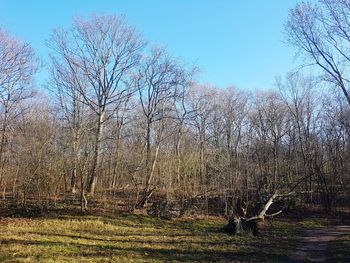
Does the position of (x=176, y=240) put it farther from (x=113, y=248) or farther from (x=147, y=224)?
(x=147, y=224)

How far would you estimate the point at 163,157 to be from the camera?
1139 inches

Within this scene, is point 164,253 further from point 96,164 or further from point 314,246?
point 96,164

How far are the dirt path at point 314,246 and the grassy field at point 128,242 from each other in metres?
0.45

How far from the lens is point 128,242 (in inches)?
591

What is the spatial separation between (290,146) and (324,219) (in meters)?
17.6

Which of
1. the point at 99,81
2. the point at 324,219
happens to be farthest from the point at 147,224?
the point at 324,219

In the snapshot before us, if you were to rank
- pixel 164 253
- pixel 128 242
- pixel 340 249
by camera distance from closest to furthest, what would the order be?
pixel 164 253
pixel 128 242
pixel 340 249

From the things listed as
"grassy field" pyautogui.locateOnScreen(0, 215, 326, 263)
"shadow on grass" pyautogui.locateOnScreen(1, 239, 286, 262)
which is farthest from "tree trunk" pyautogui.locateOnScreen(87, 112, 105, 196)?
A: "shadow on grass" pyautogui.locateOnScreen(1, 239, 286, 262)

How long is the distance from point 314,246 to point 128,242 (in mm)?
8323

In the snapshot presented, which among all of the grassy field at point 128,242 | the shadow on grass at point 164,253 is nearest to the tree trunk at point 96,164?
the grassy field at point 128,242

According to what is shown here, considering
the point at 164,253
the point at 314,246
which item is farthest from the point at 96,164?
the point at 314,246

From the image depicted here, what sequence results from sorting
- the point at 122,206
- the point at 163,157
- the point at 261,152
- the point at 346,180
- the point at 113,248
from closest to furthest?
the point at 113,248 < the point at 122,206 < the point at 163,157 < the point at 346,180 < the point at 261,152

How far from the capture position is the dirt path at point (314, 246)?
559 inches

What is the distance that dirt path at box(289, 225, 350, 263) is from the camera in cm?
1420
